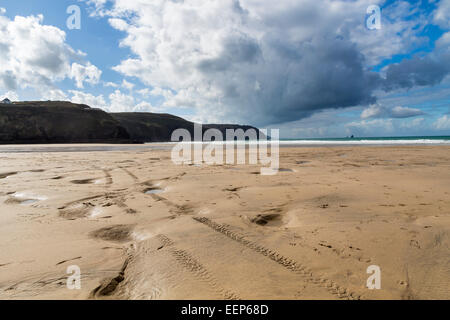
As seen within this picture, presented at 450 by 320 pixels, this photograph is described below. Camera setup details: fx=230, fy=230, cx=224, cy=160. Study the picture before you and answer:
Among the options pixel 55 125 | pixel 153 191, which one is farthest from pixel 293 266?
pixel 55 125

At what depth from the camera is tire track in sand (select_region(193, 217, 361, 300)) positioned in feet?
6.81

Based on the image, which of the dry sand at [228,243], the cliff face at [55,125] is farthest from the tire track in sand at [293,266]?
the cliff face at [55,125]

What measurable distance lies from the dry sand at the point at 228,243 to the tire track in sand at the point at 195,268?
0.01 m

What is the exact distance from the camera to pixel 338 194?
5.44m

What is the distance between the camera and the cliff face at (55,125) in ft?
184

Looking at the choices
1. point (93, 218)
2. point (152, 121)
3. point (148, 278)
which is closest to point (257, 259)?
point (148, 278)

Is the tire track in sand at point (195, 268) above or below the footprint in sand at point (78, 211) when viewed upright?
below

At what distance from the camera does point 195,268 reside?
98.3 inches

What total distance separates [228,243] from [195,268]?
0.70 meters

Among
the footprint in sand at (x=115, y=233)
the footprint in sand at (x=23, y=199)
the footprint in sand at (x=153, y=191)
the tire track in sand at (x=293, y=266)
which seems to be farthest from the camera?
the footprint in sand at (x=153, y=191)

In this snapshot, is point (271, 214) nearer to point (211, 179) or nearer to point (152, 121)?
point (211, 179)

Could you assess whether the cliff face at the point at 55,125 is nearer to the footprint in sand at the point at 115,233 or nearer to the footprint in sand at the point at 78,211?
the footprint in sand at the point at 78,211

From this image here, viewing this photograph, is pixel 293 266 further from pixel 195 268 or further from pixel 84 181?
pixel 84 181

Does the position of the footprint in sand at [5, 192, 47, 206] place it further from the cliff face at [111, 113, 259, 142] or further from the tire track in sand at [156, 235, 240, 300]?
the cliff face at [111, 113, 259, 142]
